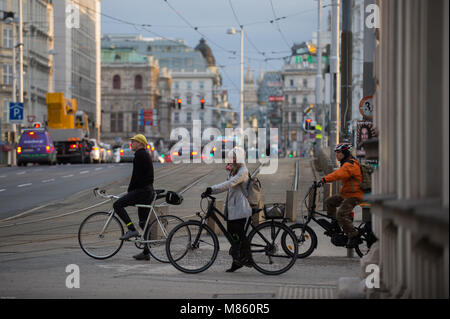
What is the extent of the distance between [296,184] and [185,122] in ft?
434

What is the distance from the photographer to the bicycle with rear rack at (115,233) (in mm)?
12516

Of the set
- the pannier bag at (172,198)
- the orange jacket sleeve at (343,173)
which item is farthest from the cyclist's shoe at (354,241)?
the pannier bag at (172,198)

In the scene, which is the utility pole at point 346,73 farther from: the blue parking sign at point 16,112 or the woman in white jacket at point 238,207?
the blue parking sign at point 16,112

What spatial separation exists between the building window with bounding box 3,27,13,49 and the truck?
13908mm

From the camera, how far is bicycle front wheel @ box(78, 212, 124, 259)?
503 inches

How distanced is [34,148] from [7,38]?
26.0 m

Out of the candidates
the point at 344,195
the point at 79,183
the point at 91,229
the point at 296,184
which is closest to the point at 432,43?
the point at 344,195

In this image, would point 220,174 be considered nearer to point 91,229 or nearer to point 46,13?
point 91,229

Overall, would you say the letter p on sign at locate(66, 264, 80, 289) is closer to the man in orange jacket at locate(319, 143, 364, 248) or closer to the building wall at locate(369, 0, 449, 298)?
the man in orange jacket at locate(319, 143, 364, 248)

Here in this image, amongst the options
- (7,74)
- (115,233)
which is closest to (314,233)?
(115,233)

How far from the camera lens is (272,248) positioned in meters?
11.6

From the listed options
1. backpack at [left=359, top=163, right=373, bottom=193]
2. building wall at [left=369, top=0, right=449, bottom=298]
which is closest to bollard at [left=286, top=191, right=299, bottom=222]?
backpack at [left=359, top=163, right=373, bottom=193]

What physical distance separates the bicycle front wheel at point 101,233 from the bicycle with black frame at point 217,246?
5.02 ft

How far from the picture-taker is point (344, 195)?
1285 centimetres
